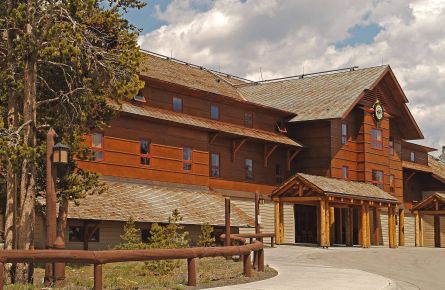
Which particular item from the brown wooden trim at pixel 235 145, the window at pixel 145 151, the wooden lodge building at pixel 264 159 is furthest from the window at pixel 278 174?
the window at pixel 145 151

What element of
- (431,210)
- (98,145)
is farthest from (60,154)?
(431,210)

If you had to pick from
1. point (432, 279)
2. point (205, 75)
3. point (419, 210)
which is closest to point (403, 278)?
point (432, 279)

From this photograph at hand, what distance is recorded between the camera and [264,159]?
4194 centimetres

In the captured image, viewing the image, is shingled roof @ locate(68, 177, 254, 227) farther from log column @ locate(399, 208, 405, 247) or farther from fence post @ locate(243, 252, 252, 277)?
log column @ locate(399, 208, 405, 247)

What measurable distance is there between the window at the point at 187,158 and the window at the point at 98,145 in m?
5.47

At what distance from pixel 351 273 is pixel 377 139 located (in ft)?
93.9

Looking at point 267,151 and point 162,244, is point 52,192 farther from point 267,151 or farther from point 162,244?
point 267,151

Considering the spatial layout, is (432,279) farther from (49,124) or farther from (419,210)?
(419,210)

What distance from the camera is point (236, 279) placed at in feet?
56.7

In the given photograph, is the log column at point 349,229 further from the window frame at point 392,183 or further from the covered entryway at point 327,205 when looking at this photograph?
the window frame at point 392,183

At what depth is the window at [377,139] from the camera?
47250 mm

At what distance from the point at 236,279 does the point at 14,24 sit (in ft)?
27.5

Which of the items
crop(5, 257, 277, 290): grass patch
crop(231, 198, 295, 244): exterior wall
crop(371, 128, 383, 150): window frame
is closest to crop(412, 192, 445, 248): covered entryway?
crop(371, 128, 383, 150): window frame

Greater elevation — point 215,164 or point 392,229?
point 215,164
